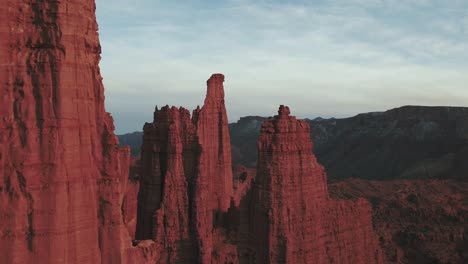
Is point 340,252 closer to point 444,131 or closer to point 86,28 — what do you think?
point 86,28

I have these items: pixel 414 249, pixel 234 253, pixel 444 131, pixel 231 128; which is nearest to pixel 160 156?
pixel 234 253

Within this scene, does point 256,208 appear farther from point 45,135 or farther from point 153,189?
point 45,135

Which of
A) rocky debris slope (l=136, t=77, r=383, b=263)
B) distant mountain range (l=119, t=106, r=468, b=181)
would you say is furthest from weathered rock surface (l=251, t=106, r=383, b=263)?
distant mountain range (l=119, t=106, r=468, b=181)

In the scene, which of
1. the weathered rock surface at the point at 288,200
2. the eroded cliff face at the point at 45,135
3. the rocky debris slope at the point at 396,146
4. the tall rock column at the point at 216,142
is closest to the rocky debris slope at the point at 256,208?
the weathered rock surface at the point at 288,200

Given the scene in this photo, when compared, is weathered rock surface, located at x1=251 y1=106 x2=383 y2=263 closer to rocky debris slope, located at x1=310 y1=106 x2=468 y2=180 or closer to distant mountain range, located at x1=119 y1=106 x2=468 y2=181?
rocky debris slope, located at x1=310 y1=106 x2=468 y2=180

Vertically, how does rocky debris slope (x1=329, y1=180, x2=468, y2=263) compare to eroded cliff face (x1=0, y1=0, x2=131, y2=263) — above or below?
below

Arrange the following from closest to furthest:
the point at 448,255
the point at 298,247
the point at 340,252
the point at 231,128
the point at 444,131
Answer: the point at 298,247 < the point at 340,252 < the point at 448,255 < the point at 444,131 < the point at 231,128
